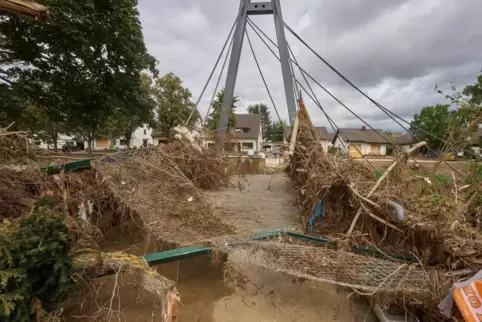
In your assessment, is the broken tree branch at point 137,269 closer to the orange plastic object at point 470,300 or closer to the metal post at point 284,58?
the orange plastic object at point 470,300

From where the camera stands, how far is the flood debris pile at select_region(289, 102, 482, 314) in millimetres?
3145

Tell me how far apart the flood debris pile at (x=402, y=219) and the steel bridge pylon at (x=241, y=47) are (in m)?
4.64

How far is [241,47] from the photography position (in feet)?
29.9

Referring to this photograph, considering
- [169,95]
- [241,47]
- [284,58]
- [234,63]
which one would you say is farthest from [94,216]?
[169,95]

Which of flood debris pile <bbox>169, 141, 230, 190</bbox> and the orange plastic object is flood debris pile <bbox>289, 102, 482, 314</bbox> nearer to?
the orange plastic object

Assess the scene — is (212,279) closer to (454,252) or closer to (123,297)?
(123,297)

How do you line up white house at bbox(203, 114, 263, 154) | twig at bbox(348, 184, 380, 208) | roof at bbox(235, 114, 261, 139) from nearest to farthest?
1. twig at bbox(348, 184, 380, 208)
2. white house at bbox(203, 114, 263, 154)
3. roof at bbox(235, 114, 261, 139)

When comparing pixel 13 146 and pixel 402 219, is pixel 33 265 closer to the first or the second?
pixel 13 146

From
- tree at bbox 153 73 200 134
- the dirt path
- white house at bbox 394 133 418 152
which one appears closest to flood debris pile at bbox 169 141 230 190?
the dirt path

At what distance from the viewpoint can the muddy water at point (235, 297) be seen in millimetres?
3802

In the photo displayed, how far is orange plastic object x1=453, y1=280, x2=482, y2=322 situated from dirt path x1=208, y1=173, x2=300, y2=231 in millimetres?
2011

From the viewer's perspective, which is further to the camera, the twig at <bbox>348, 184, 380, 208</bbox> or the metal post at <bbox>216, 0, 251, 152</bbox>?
the metal post at <bbox>216, 0, 251, 152</bbox>

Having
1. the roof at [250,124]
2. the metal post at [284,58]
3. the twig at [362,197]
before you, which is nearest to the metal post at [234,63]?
the metal post at [284,58]

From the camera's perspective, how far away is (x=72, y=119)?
8.40m
